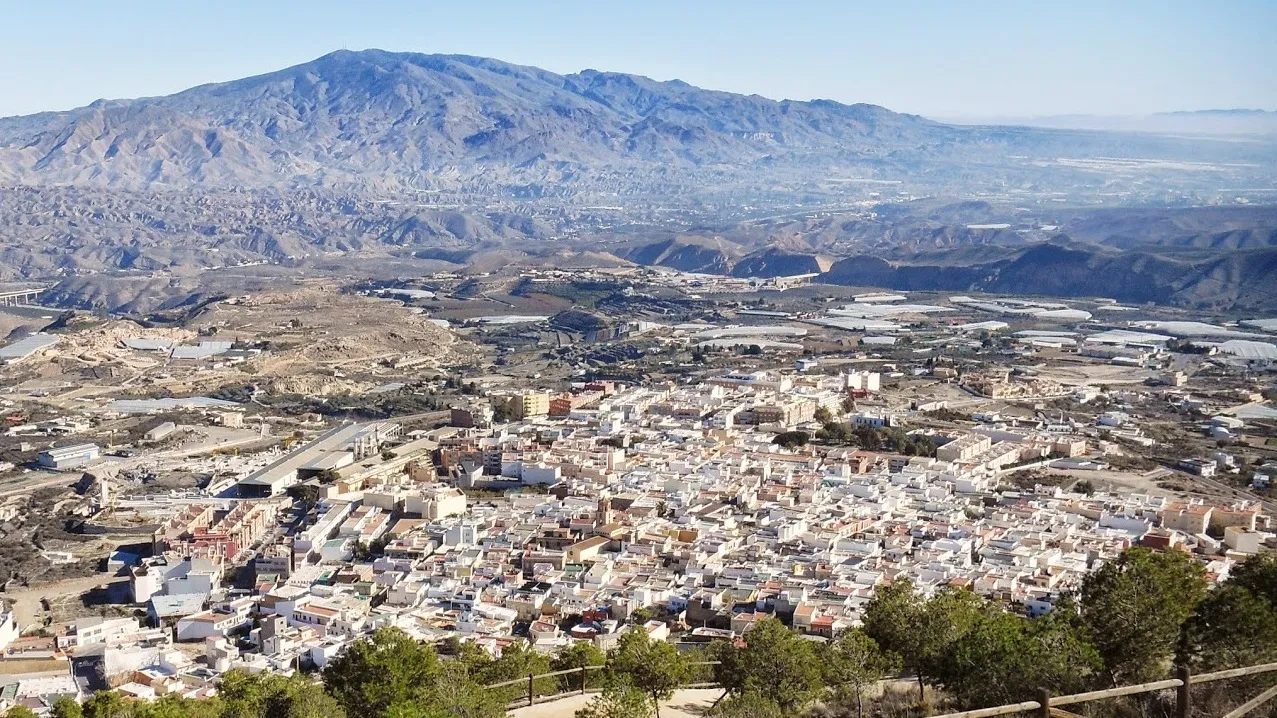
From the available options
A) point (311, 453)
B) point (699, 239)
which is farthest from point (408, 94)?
point (311, 453)

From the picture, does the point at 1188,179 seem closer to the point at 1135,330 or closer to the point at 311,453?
the point at 1135,330

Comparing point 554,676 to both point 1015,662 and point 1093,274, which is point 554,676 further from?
point 1093,274

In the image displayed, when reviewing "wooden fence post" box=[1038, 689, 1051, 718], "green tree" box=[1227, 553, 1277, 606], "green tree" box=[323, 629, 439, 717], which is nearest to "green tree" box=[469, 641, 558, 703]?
"green tree" box=[323, 629, 439, 717]

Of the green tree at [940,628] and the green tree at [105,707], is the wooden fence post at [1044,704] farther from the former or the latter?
the green tree at [105,707]

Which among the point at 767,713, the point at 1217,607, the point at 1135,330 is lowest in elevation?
the point at 1135,330

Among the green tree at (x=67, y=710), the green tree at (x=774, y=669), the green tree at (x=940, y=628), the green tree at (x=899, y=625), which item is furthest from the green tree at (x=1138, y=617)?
the green tree at (x=67, y=710)

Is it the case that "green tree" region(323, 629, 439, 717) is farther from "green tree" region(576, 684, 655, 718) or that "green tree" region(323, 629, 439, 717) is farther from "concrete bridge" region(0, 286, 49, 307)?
"concrete bridge" region(0, 286, 49, 307)
